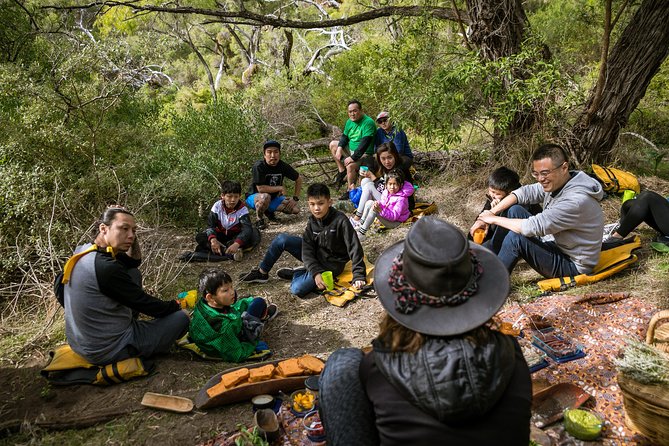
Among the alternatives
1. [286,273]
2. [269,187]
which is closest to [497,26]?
[269,187]

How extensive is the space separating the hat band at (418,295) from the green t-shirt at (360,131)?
19.3 ft

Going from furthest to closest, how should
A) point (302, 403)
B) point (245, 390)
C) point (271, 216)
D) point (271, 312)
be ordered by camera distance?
point (271, 216)
point (271, 312)
point (245, 390)
point (302, 403)

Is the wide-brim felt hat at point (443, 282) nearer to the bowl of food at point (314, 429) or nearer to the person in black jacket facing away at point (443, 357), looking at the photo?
the person in black jacket facing away at point (443, 357)

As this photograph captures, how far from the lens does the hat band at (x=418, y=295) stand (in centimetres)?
139

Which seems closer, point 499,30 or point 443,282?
point 443,282

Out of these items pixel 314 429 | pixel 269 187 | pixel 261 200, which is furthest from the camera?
pixel 269 187

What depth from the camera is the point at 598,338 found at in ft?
9.90

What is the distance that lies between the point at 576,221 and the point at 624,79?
3.10m

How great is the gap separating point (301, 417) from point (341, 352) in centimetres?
105

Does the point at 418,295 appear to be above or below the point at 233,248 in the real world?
above

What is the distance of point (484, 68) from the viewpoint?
5.38m

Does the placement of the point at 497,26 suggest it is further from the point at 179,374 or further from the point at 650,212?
the point at 179,374

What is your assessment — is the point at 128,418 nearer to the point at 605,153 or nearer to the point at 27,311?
the point at 27,311

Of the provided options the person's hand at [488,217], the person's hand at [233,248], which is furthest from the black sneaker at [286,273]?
the person's hand at [488,217]
